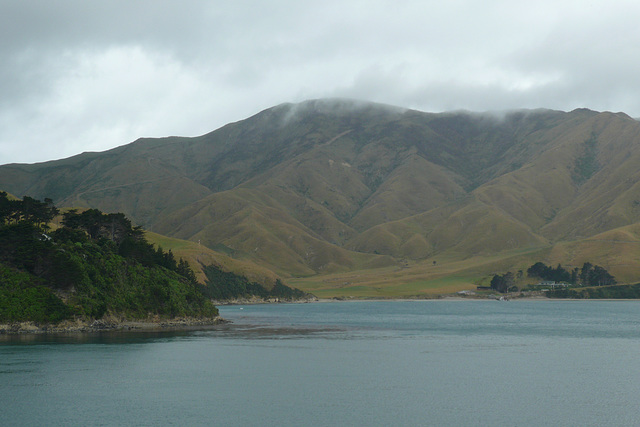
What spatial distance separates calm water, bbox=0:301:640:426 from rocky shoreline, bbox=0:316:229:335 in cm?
890

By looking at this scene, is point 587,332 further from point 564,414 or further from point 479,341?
point 564,414

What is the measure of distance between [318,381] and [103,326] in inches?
2410

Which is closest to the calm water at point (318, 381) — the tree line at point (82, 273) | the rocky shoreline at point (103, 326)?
the rocky shoreline at point (103, 326)

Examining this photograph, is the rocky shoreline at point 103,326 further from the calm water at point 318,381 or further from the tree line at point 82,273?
the calm water at point 318,381

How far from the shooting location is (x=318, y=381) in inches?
2847

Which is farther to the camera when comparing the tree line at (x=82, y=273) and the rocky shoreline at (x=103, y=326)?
the tree line at (x=82, y=273)

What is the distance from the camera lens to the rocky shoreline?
108875 mm

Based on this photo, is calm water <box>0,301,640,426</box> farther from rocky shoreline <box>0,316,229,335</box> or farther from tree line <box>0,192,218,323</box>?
tree line <box>0,192,218,323</box>

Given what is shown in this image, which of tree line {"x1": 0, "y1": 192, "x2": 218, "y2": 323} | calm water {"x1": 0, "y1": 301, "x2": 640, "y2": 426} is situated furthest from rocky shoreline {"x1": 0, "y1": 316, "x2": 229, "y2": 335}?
calm water {"x1": 0, "y1": 301, "x2": 640, "y2": 426}

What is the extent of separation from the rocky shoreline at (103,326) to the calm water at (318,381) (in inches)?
350

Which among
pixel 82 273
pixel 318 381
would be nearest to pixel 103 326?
pixel 82 273

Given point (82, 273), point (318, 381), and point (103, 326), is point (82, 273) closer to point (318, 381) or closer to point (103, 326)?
point (103, 326)

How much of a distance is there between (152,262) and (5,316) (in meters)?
39.9

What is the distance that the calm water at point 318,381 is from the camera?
55.8 meters
